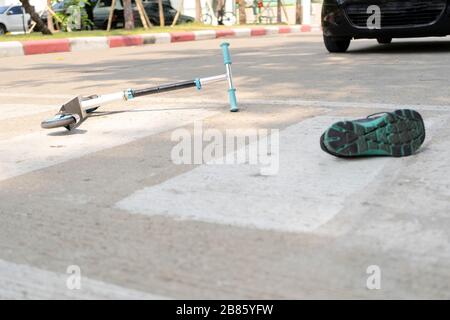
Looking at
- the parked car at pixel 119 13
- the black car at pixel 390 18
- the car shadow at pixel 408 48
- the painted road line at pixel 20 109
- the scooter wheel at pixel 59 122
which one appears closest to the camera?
the scooter wheel at pixel 59 122

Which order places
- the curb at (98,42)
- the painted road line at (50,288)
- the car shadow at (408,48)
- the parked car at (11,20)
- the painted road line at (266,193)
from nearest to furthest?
the painted road line at (50,288), the painted road line at (266,193), the car shadow at (408,48), the curb at (98,42), the parked car at (11,20)

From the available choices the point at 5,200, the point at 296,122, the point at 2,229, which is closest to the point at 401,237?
the point at 2,229

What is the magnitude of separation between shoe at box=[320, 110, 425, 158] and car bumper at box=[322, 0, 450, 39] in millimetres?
5079

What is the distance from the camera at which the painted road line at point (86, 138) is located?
3.12m

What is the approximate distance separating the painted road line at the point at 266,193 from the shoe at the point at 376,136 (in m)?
0.06

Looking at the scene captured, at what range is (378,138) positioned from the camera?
8.95 feet

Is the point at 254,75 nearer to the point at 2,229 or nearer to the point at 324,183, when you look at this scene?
the point at 324,183

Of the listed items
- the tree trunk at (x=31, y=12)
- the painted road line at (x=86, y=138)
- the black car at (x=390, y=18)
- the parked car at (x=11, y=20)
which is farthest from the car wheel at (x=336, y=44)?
the parked car at (x=11, y=20)

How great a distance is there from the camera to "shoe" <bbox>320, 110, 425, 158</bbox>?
2.69m

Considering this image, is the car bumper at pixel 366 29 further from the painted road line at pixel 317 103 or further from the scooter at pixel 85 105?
the scooter at pixel 85 105

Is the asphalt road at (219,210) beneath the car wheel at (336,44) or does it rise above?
above

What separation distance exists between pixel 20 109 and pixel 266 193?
2.91m

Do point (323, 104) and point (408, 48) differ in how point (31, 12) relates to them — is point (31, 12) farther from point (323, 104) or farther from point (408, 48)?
point (323, 104)

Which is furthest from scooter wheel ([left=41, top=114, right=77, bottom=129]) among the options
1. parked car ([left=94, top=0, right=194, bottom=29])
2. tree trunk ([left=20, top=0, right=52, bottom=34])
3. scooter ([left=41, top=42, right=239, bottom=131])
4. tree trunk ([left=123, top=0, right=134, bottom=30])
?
parked car ([left=94, top=0, right=194, bottom=29])
